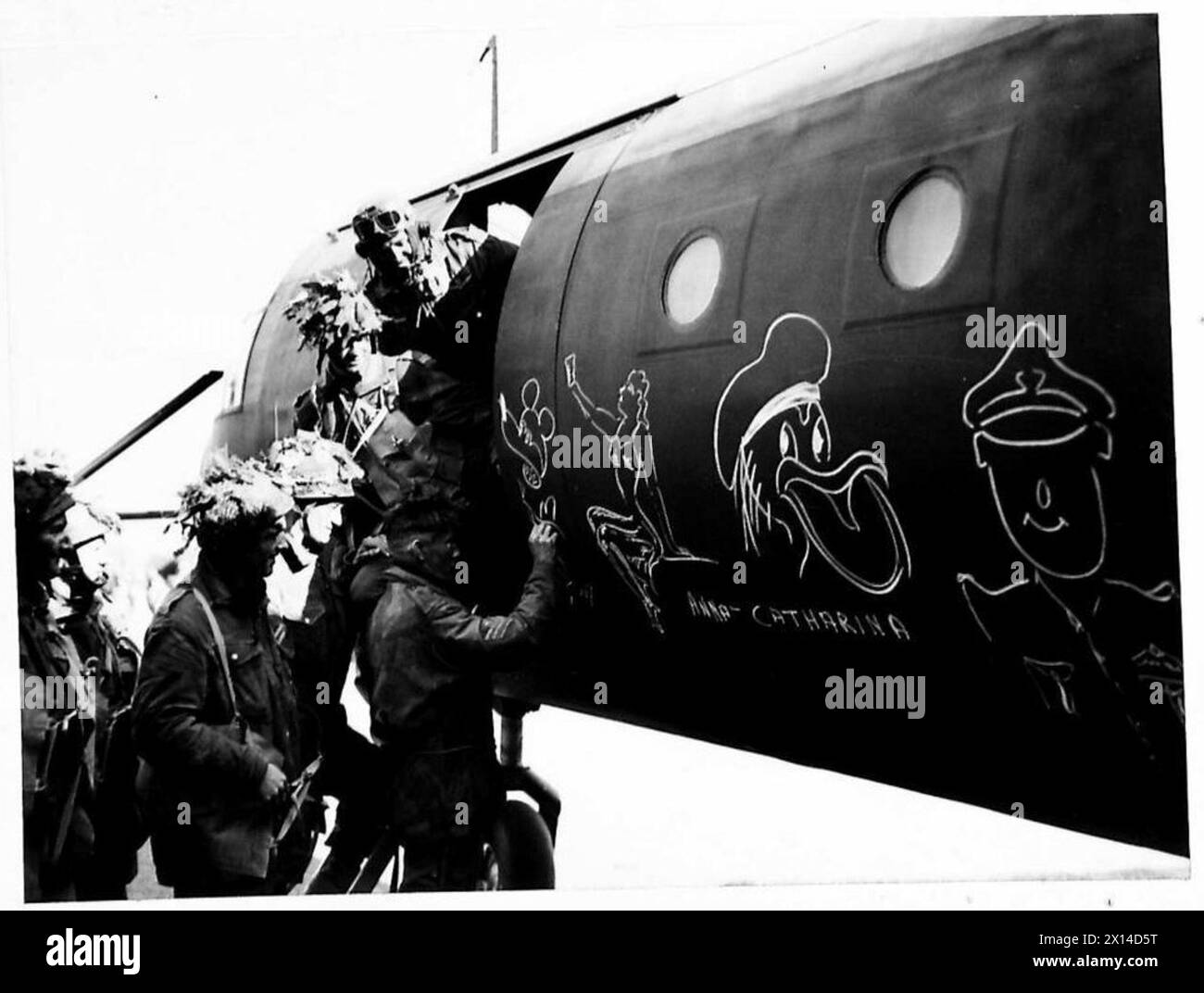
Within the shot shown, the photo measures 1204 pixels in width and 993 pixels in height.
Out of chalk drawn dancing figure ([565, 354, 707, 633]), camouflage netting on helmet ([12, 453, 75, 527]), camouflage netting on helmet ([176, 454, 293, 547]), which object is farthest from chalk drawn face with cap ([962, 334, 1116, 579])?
camouflage netting on helmet ([12, 453, 75, 527])

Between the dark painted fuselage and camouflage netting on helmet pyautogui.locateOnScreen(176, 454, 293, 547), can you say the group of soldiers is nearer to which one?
camouflage netting on helmet pyautogui.locateOnScreen(176, 454, 293, 547)

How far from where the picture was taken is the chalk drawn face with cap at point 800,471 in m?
4.35

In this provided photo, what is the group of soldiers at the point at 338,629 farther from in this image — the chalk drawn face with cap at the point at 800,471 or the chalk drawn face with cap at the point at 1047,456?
the chalk drawn face with cap at the point at 1047,456

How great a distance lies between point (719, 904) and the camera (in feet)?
17.7

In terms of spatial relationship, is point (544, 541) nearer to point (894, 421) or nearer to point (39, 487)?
point (894, 421)

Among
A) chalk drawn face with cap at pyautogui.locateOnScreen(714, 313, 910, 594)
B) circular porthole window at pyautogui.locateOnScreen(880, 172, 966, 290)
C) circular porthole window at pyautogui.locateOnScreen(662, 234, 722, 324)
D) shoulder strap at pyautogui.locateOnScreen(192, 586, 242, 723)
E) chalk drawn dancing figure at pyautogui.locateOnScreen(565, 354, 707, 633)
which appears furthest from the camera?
shoulder strap at pyautogui.locateOnScreen(192, 586, 242, 723)

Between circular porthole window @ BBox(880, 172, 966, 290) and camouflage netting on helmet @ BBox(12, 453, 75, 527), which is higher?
circular porthole window @ BBox(880, 172, 966, 290)

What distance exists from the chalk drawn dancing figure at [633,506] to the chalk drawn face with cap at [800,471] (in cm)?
33

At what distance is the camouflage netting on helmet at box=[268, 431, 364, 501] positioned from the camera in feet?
19.1

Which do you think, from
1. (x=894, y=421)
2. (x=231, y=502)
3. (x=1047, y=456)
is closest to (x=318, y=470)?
(x=231, y=502)

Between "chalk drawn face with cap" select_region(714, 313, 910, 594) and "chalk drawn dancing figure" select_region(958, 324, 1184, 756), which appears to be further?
"chalk drawn face with cap" select_region(714, 313, 910, 594)

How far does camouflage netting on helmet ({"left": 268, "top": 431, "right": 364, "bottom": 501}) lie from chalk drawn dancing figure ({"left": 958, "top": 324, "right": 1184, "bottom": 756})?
8.91 feet
